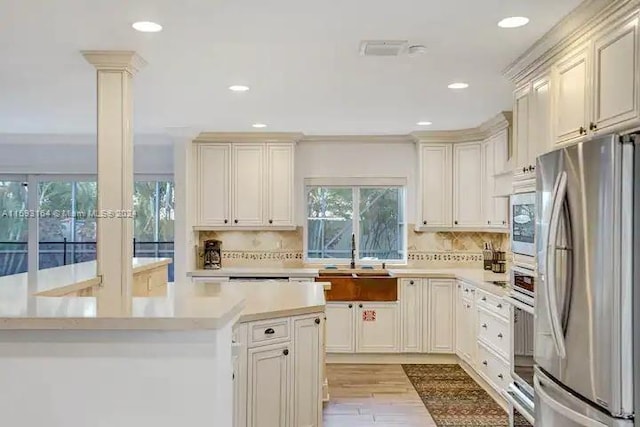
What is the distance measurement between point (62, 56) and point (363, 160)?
12.7ft

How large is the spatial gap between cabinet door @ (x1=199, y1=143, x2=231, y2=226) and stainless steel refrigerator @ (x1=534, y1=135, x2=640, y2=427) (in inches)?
169

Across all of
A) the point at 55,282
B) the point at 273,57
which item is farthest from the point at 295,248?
the point at 55,282

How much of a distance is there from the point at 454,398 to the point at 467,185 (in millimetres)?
2402

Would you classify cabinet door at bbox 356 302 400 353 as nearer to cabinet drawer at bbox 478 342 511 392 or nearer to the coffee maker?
cabinet drawer at bbox 478 342 511 392

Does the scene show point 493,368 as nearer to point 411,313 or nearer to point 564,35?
point 411,313

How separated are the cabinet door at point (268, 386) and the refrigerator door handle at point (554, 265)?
1.56 meters

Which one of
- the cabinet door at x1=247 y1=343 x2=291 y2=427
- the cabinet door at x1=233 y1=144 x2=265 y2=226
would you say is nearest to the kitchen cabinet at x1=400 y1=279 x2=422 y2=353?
the cabinet door at x1=233 y1=144 x2=265 y2=226

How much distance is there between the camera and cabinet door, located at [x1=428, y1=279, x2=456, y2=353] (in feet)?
19.8

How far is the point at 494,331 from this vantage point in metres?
4.69

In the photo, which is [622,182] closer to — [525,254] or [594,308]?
[594,308]

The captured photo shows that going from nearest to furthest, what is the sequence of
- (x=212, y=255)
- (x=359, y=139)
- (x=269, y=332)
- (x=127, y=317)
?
(x=127, y=317) < (x=269, y=332) < (x=212, y=255) < (x=359, y=139)

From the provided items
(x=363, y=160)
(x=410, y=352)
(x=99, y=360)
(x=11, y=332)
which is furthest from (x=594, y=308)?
(x=363, y=160)

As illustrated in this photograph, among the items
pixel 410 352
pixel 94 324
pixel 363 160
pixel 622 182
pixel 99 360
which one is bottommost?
pixel 410 352

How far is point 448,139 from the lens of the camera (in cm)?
637
